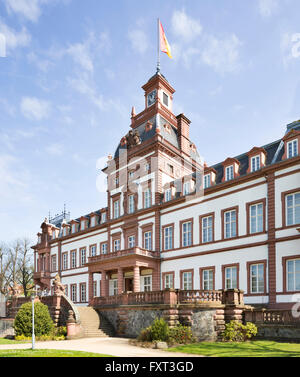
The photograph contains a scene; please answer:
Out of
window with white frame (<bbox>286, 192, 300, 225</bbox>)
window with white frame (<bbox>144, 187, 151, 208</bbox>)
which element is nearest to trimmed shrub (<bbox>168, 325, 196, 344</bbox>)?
window with white frame (<bbox>286, 192, 300, 225</bbox>)

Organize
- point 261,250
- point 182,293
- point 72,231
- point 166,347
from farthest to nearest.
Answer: point 72,231 < point 261,250 < point 182,293 < point 166,347

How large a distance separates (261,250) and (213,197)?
5964 millimetres

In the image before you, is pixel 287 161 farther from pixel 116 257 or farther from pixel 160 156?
pixel 116 257

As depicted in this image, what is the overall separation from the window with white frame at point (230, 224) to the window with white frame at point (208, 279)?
3.20m

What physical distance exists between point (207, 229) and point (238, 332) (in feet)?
34.7

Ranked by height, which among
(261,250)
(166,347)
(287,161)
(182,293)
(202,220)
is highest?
(287,161)

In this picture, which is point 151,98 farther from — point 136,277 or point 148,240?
point 136,277

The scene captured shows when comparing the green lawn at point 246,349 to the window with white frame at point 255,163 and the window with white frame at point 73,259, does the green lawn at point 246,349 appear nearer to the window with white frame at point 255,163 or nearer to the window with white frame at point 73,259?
the window with white frame at point 255,163

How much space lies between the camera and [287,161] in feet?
81.2

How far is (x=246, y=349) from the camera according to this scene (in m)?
17.1

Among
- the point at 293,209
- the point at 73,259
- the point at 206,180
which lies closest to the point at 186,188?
the point at 206,180

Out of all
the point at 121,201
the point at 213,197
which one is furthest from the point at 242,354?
the point at 121,201

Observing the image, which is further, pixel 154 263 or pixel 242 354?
pixel 154 263

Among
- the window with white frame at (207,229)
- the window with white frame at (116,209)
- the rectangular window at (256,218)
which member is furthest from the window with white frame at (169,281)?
the window with white frame at (116,209)
